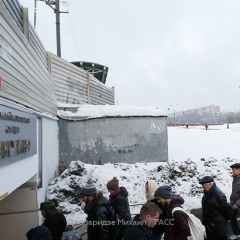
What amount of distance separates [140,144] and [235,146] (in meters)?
9.33

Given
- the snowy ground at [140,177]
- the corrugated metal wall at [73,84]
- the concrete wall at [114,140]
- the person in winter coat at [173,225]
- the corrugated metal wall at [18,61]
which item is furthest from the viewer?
the corrugated metal wall at [73,84]

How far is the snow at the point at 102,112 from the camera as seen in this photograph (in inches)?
631

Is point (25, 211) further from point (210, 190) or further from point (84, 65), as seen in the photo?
point (84, 65)

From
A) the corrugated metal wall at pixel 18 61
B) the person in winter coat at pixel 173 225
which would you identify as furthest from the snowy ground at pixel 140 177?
the person in winter coat at pixel 173 225

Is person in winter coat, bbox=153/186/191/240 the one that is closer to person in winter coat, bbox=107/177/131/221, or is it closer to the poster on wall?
person in winter coat, bbox=107/177/131/221

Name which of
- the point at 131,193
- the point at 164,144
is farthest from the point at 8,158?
the point at 164,144

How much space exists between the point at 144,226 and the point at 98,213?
5.11 ft

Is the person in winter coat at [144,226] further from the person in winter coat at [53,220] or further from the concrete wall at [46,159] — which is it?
the concrete wall at [46,159]

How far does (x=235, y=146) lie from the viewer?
2472cm

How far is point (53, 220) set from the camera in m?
6.08

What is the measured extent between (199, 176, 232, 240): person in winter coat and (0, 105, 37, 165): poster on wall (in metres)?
2.37

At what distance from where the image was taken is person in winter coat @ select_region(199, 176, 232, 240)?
260 inches

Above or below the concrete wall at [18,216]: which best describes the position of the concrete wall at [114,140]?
above

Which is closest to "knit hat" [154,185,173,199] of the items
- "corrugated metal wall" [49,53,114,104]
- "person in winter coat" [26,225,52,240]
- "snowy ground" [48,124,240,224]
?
"person in winter coat" [26,225,52,240]
